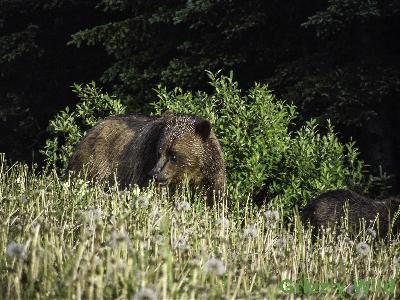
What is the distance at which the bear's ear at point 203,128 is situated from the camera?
27.2ft

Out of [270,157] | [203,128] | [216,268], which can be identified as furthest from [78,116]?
Result: [216,268]

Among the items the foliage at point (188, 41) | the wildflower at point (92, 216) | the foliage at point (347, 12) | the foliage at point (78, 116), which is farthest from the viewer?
the foliage at point (188, 41)

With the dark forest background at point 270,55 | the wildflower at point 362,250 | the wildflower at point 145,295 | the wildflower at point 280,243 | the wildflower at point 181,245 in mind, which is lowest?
the wildflower at point 362,250

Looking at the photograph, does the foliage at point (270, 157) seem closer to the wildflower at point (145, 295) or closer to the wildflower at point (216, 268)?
the wildflower at point (216, 268)

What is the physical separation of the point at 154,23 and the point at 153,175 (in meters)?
8.45

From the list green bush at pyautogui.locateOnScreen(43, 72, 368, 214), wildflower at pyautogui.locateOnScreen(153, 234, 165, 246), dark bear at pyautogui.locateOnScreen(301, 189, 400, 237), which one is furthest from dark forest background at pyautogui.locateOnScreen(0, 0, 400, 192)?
wildflower at pyautogui.locateOnScreen(153, 234, 165, 246)

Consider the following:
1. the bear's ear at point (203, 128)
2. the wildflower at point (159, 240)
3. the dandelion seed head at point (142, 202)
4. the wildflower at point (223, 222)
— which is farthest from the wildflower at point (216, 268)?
the bear's ear at point (203, 128)

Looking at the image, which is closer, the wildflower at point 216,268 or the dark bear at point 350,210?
the wildflower at point 216,268

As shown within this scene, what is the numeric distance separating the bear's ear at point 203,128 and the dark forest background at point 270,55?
14.4ft

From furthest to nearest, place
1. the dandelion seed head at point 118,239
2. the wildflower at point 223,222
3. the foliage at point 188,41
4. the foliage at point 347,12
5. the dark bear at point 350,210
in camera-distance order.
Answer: the foliage at point 188,41 → the foliage at point 347,12 → the dark bear at point 350,210 → the wildflower at point 223,222 → the dandelion seed head at point 118,239

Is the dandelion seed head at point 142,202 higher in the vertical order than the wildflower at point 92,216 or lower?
lower

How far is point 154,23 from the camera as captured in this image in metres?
15.9

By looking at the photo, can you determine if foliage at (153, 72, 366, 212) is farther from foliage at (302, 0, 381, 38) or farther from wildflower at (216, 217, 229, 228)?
wildflower at (216, 217, 229, 228)

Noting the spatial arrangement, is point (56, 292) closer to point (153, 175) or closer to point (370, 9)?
Answer: point (153, 175)
